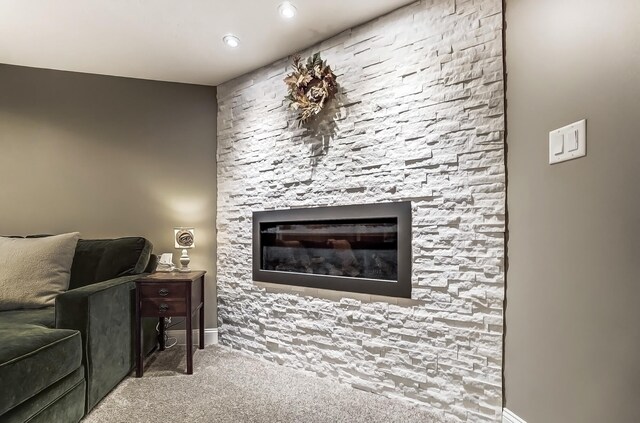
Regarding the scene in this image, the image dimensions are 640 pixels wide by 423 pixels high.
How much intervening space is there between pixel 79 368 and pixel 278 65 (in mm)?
2093

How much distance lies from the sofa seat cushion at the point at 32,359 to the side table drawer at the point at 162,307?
0.58 meters

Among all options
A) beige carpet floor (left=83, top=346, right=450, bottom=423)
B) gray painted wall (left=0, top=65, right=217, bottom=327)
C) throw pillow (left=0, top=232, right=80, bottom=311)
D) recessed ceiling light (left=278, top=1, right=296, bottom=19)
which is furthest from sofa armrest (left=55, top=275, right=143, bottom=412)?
recessed ceiling light (left=278, top=1, right=296, bottom=19)

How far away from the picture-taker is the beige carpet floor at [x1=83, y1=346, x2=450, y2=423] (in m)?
1.79

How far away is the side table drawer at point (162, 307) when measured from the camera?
227cm

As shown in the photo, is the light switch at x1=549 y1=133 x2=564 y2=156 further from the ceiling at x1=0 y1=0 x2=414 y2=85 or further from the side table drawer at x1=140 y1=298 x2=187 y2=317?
the side table drawer at x1=140 y1=298 x2=187 y2=317

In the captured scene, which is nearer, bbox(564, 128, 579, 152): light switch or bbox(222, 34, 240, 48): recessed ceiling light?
bbox(564, 128, 579, 152): light switch

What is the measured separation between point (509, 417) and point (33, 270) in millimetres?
2542

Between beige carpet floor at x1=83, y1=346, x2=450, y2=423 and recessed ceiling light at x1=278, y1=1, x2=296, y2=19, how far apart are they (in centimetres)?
206

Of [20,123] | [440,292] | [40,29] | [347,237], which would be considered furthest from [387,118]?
[20,123]

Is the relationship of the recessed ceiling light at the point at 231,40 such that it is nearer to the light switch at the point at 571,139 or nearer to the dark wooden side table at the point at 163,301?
the dark wooden side table at the point at 163,301

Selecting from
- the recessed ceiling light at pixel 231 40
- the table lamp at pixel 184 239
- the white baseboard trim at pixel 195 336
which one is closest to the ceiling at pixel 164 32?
the recessed ceiling light at pixel 231 40

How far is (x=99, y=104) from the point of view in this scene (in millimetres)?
2850

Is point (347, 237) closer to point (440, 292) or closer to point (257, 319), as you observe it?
point (440, 292)

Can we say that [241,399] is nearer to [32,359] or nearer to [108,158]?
[32,359]
